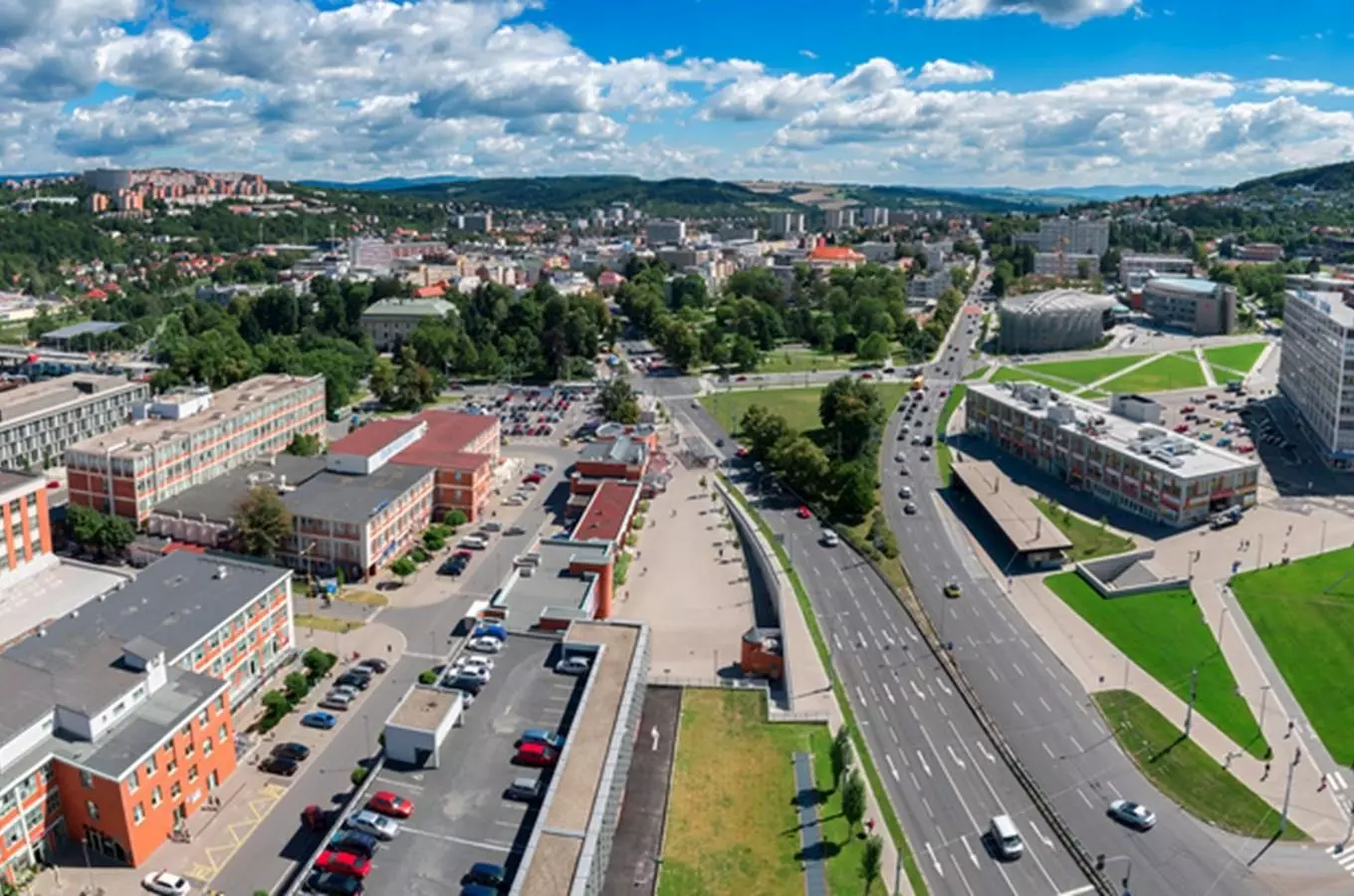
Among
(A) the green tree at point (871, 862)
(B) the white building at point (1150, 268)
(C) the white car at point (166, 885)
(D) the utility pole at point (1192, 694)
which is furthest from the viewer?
(B) the white building at point (1150, 268)

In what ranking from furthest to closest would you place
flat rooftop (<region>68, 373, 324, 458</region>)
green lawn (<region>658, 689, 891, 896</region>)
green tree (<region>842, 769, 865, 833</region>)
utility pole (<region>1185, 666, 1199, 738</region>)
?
flat rooftop (<region>68, 373, 324, 458</region>) < utility pole (<region>1185, 666, 1199, 738</region>) < green tree (<region>842, 769, 865, 833</region>) < green lawn (<region>658, 689, 891, 896</region>)

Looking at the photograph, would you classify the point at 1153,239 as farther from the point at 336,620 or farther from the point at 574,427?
the point at 336,620

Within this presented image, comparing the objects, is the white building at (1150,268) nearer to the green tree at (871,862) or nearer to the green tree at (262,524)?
the green tree at (262,524)

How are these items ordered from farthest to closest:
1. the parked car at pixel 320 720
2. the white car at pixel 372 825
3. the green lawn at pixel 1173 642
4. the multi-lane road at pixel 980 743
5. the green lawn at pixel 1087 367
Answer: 1. the green lawn at pixel 1087 367
2. the green lawn at pixel 1173 642
3. the parked car at pixel 320 720
4. the multi-lane road at pixel 980 743
5. the white car at pixel 372 825

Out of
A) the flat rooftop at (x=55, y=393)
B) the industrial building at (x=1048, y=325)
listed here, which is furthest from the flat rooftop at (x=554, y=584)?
the industrial building at (x=1048, y=325)

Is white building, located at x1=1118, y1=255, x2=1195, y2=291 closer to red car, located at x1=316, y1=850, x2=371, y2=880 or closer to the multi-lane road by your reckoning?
the multi-lane road

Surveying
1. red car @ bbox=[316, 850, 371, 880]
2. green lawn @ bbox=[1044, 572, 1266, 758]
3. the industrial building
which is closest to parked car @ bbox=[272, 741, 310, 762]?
red car @ bbox=[316, 850, 371, 880]
